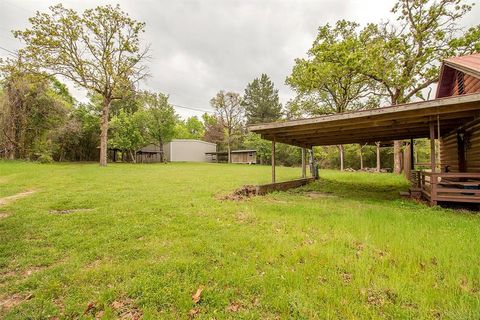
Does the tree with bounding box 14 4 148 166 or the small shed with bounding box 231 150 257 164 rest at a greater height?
the tree with bounding box 14 4 148 166

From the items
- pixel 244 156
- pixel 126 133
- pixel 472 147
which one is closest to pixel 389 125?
pixel 472 147

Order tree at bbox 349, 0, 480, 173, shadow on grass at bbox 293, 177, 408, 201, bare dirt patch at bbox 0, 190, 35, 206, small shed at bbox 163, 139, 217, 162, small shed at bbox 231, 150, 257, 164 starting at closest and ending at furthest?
bare dirt patch at bbox 0, 190, 35, 206, shadow on grass at bbox 293, 177, 408, 201, tree at bbox 349, 0, 480, 173, small shed at bbox 231, 150, 257, 164, small shed at bbox 163, 139, 217, 162

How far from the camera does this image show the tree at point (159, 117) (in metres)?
31.1

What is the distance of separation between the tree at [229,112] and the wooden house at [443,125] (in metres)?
27.5

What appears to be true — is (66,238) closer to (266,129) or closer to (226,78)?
(266,129)

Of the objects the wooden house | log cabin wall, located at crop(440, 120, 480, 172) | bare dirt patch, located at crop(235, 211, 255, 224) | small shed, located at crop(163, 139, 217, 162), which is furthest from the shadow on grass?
small shed, located at crop(163, 139, 217, 162)

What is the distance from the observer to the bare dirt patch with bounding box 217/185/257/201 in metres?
7.12

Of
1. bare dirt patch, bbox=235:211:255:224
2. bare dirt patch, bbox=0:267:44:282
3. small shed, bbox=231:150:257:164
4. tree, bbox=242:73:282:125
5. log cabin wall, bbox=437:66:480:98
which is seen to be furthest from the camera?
tree, bbox=242:73:282:125

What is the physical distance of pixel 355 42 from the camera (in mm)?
13695

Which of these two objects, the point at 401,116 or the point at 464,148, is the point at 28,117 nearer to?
the point at 401,116

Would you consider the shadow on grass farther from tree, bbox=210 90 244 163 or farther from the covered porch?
tree, bbox=210 90 244 163

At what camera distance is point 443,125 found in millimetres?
8328

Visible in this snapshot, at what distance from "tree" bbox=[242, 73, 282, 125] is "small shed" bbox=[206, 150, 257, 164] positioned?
5.93 m

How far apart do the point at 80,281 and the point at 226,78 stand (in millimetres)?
38320
